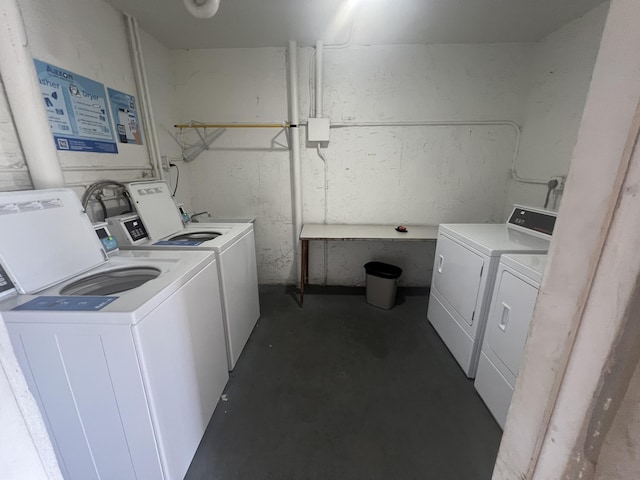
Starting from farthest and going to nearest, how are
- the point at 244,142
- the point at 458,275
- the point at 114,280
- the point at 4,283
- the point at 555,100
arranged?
the point at 244,142 → the point at 555,100 → the point at 458,275 → the point at 114,280 → the point at 4,283

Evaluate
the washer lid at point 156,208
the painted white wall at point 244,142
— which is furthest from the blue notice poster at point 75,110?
the painted white wall at point 244,142

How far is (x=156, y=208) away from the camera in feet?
6.44

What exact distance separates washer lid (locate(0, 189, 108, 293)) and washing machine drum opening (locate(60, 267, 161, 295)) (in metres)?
0.06

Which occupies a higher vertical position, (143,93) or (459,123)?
(143,93)

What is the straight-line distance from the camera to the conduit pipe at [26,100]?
1146mm

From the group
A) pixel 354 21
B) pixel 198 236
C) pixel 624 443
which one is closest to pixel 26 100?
pixel 198 236

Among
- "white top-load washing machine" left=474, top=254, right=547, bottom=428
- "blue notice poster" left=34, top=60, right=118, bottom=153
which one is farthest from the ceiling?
"white top-load washing machine" left=474, top=254, right=547, bottom=428

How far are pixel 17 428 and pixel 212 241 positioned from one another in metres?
1.35

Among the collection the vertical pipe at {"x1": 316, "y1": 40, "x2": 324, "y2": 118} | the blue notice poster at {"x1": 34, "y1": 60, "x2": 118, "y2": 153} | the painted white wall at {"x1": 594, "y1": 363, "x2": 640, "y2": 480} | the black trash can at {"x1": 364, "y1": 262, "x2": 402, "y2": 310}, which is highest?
the vertical pipe at {"x1": 316, "y1": 40, "x2": 324, "y2": 118}

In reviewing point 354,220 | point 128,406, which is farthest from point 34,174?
Answer: point 354,220

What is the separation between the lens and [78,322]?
0.91 meters

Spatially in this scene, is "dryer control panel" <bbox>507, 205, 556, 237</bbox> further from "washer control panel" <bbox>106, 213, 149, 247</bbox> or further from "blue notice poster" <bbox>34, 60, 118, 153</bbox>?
"blue notice poster" <bbox>34, 60, 118, 153</bbox>

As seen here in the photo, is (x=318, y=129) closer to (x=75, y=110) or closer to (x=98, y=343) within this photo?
(x=75, y=110)

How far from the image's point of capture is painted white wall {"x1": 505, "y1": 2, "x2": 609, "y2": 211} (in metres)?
1.89
